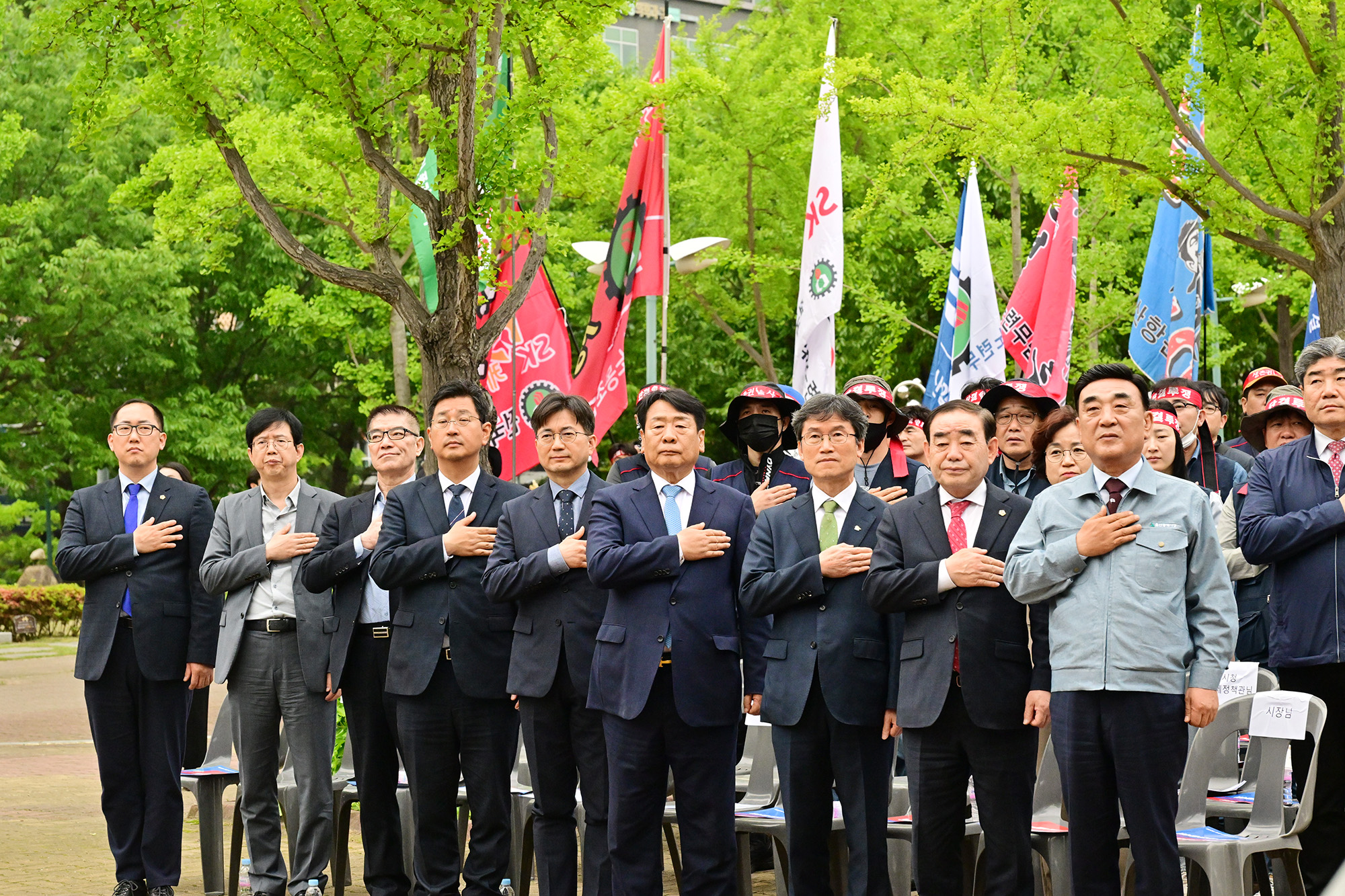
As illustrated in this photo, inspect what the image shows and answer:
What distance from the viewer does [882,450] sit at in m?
A: 8.03

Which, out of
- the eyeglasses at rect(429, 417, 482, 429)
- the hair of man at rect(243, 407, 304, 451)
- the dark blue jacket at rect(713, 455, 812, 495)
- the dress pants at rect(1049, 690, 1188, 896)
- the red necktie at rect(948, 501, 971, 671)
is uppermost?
the hair of man at rect(243, 407, 304, 451)

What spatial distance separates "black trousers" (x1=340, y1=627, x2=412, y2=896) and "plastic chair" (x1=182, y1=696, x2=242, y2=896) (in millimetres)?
952

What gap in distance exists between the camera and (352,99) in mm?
9008

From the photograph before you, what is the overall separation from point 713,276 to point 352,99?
1265 centimetres

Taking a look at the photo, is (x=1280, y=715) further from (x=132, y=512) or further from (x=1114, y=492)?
(x=132, y=512)

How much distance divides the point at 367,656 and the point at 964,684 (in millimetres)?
2883

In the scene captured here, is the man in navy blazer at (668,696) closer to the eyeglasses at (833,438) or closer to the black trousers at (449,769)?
the eyeglasses at (833,438)

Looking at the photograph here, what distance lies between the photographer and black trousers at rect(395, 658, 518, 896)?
6.36 m

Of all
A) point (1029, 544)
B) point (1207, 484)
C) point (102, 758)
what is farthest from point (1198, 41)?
point (102, 758)

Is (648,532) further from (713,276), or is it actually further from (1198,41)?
(713,276)

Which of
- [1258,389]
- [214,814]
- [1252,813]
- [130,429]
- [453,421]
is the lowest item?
[214,814]

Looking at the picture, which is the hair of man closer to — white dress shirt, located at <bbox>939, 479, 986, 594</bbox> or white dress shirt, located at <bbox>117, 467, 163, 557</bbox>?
white dress shirt, located at <bbox>117, 467, 163, 557</bbox>

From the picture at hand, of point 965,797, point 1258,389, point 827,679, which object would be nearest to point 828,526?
point 827,679

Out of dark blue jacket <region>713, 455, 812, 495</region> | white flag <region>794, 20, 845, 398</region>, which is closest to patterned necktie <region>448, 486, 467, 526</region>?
dark blue jacket <region>713, 455, 812, 495</region>
